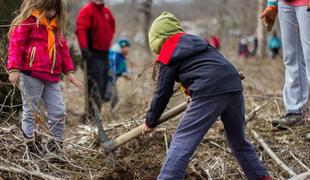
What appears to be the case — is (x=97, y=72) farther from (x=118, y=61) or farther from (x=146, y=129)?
(x=146, y=129)

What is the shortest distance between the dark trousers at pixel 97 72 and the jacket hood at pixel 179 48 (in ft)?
12.6

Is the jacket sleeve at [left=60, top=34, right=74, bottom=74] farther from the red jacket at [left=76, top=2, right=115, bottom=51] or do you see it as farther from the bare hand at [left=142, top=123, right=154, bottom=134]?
the red jacket at [left=76, top=2, right=115, bottom=51]

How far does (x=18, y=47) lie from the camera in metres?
3.81

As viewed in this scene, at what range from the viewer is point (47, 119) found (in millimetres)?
4266

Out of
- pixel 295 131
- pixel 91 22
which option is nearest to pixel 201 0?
pixel 91 22

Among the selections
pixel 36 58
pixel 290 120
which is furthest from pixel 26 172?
pixel 290 120

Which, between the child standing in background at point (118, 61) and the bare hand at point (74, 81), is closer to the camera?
the bare hand at point (74, 81)

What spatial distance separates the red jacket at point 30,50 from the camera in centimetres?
381

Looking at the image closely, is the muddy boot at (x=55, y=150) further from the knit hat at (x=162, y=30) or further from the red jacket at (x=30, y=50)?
the knit hat at (x=162, y=30)

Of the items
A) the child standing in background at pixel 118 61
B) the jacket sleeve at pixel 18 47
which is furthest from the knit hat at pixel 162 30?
the child standing in background at pixel 118 61

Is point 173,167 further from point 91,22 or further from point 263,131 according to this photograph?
point 91,22

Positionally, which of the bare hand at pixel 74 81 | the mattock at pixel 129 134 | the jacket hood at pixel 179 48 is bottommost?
the mattock at pixel 129 134

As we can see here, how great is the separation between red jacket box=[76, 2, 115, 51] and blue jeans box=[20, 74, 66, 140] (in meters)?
2.69

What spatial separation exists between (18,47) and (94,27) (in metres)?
3.20
